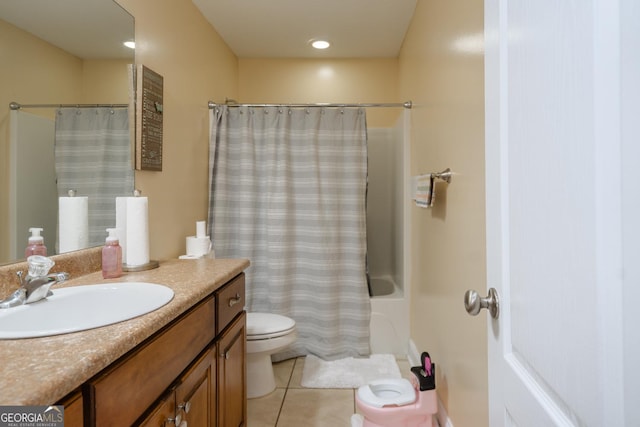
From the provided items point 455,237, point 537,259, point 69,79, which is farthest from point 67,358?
point 455,237

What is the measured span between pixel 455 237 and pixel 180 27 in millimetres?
1996

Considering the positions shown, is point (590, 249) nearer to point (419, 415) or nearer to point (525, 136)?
point (525, 136)

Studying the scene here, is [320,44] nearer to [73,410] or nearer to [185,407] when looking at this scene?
[185,407]

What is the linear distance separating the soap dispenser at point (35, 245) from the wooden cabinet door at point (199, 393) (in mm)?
636

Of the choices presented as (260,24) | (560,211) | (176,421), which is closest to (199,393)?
(176,421)

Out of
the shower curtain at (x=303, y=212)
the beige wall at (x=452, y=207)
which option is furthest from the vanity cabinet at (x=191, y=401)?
the shower curtain at (x=303, y=212)

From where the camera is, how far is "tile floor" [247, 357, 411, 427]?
1.87 m

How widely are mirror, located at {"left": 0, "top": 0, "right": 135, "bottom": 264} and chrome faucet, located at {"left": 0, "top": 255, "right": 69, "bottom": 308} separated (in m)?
0.16

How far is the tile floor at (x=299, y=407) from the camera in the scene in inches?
73.8

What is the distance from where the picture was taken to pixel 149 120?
5.85 feet

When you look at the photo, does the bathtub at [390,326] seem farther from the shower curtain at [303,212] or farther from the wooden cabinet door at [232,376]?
the wooden cabinet door at [232,376]

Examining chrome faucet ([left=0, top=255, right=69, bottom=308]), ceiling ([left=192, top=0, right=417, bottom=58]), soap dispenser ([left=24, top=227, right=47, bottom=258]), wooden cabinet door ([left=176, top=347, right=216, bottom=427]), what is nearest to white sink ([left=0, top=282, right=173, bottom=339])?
chrome faucet ([left=0, top=255, right=69, bottom=308])

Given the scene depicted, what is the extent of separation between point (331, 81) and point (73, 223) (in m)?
2.58

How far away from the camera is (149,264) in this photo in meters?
1.55
